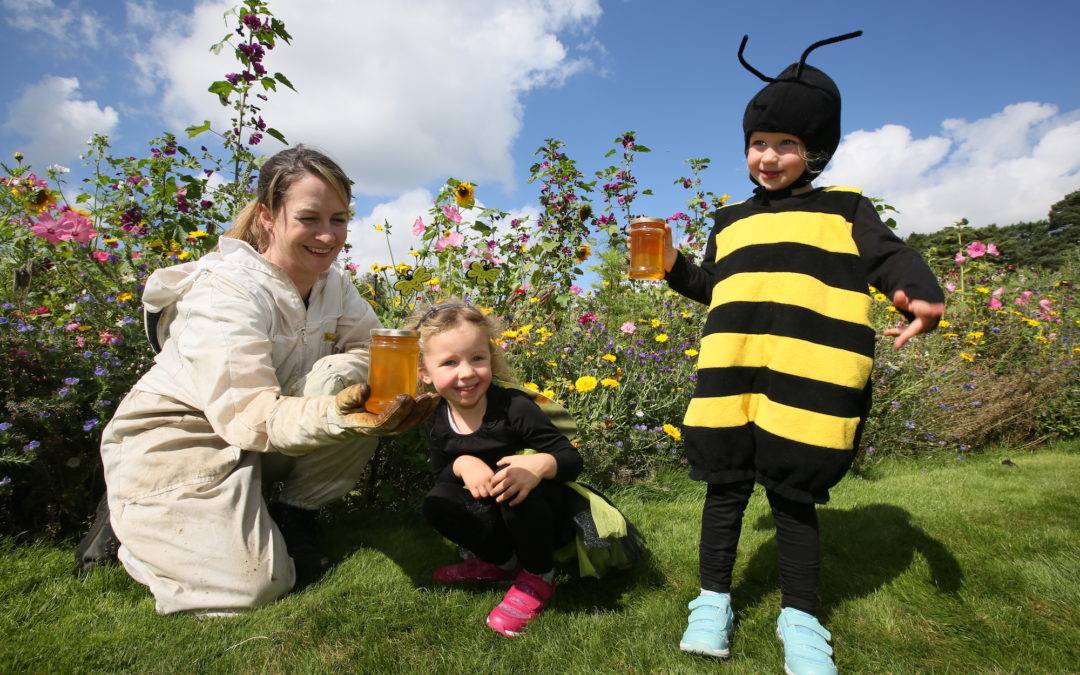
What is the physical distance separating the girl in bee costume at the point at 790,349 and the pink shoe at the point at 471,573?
730mm

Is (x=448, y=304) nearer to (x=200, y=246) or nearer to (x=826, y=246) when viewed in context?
(x=826, y=246)

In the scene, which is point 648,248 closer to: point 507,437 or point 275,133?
point 507,437

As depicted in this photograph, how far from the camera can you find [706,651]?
1.62 meters

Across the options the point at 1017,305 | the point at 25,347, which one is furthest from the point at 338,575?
the point at 1017,305

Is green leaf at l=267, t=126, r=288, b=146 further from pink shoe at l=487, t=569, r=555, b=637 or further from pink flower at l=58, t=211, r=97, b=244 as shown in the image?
pink shoe at l=487, t=569, r=555, b=637

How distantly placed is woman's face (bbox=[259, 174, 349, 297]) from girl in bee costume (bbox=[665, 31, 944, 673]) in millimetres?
1393

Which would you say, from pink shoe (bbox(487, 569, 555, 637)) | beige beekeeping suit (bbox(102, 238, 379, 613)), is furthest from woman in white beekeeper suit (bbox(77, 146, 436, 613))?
pink shoe (bbox(487, 569, 555, 637))

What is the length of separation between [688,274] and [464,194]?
6.36 ft

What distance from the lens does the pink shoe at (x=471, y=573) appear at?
2.11 m

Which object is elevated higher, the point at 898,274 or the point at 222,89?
the point at 222,89

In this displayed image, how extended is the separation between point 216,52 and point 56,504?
2273 millimetres

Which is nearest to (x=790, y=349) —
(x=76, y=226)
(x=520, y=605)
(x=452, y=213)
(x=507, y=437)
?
(x=507, y=437)

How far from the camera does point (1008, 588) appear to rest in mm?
1962

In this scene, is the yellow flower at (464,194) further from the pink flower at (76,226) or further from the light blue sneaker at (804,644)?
the light blue sneaker at (804,644)
